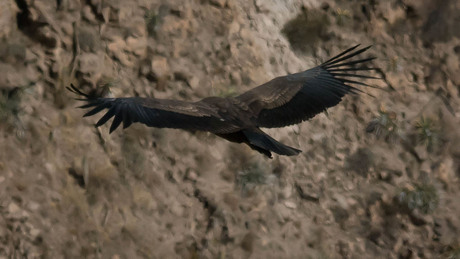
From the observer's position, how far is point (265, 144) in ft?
30.3

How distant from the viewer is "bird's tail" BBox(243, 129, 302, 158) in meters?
9.12

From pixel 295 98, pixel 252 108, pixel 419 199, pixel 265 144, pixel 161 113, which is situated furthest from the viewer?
pixel 419 199

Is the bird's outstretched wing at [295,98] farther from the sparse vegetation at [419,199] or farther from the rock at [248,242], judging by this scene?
the sparse vegetation at [419,199]

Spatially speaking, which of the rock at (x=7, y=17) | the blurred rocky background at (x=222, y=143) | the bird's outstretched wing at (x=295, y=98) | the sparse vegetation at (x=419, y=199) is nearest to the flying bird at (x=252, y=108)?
the bird's outstretched wing at (x=295, y=98)

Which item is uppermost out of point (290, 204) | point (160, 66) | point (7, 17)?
point (160, 66)

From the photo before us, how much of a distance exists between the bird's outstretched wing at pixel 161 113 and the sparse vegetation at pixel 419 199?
18.6 ft

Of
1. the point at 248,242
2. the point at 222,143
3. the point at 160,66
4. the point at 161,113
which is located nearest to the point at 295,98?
the point at 161,113

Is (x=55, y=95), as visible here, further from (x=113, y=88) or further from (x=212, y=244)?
(x=212, y=244)

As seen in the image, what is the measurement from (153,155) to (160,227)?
1123 mm

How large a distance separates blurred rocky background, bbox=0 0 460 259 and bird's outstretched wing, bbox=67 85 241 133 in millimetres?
3218

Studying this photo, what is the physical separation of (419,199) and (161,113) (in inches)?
265

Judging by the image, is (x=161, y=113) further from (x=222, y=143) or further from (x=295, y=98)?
(x=222, y=143)

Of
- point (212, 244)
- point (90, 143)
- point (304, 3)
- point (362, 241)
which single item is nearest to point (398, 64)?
point (304, 3)

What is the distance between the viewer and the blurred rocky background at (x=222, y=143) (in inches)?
473
